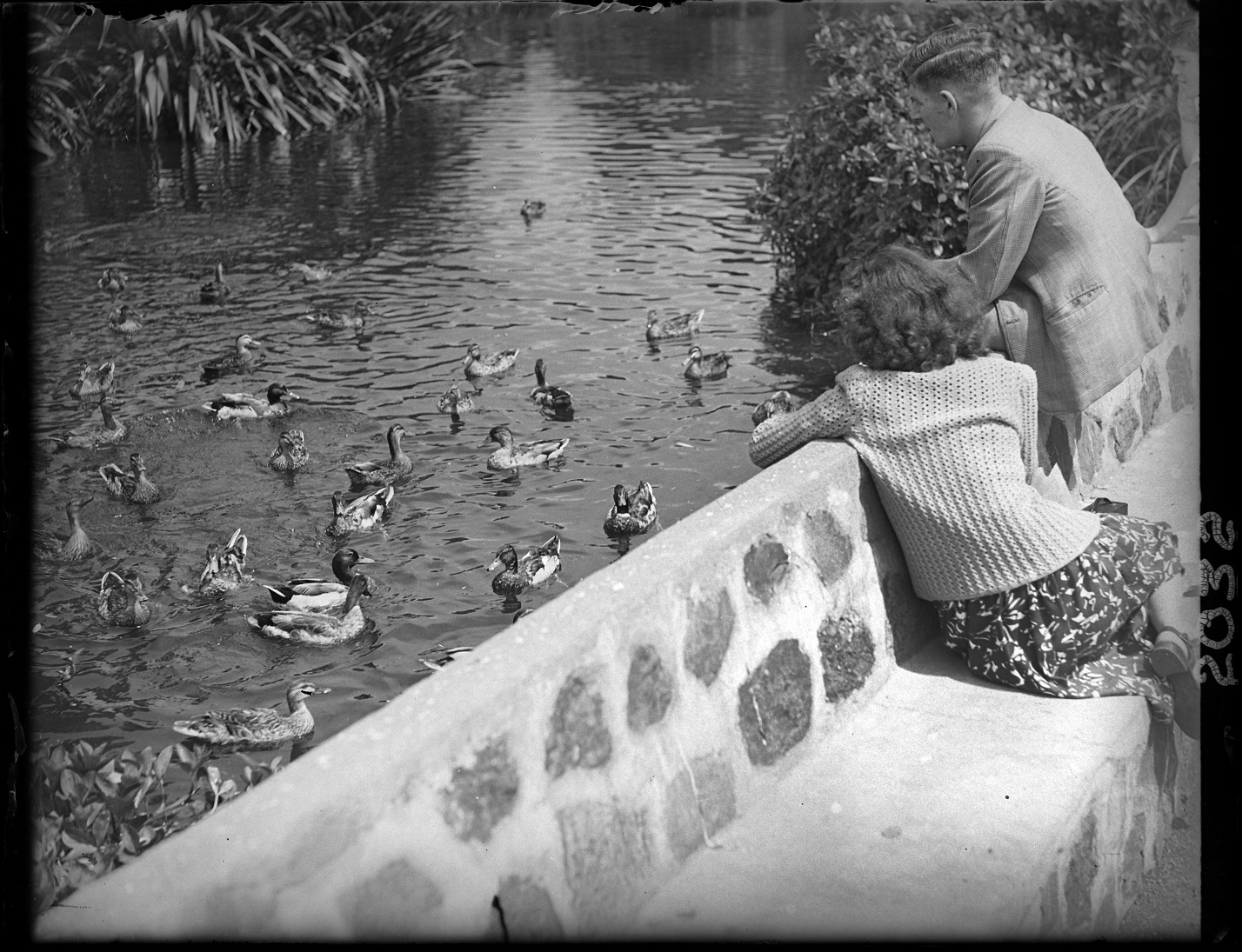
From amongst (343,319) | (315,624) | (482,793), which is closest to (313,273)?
(343,319)

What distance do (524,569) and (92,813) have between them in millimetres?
3829

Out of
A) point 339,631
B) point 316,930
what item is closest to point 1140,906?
point 316,930

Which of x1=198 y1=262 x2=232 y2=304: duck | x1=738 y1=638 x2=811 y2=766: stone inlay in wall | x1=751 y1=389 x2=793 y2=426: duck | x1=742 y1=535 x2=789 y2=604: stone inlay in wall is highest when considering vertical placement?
x1=742 y1=535 x2=789 y2=604: stone inlay in wall

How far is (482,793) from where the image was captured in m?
3.27

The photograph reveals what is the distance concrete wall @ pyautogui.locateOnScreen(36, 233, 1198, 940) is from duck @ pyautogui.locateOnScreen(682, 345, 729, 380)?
7.27 m

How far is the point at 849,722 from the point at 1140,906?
3.55ft

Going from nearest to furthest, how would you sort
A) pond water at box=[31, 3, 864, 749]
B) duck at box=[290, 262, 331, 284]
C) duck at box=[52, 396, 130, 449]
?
pond water at box=[31, 3, 864, 749], duck at box=[52, 396, 130, 449], duck at box=[290, 262, 331, 284]

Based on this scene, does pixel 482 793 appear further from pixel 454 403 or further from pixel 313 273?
pixel 313 273

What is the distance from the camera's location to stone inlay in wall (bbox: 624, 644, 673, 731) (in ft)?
12.3

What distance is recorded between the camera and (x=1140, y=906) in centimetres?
438

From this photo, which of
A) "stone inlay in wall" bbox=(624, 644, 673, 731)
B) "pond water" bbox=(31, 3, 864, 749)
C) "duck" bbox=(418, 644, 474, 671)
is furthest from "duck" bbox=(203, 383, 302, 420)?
"stone inlay in wall" bbox=(624, 644, 673, 731)

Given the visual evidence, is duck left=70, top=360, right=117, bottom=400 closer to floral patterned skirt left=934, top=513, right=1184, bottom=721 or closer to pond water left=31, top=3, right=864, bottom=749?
pond water left=31, top=3, right=864, bottom=749

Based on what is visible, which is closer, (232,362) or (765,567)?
(765,567)

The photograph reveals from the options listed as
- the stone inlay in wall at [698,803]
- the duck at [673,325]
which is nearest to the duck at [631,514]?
the duck at [673,325]
